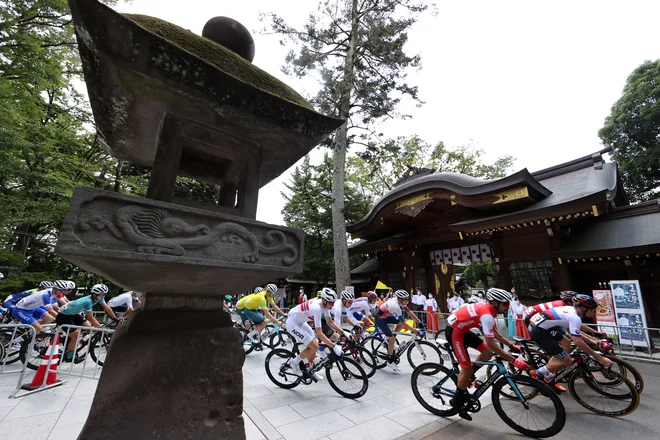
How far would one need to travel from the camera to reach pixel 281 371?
5.13 metres

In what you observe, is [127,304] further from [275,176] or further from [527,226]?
[527,226]

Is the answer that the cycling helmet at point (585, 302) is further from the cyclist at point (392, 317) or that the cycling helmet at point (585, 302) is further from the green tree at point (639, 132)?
the green tree at point (639, 132)

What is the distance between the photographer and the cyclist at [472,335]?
3.79 meters

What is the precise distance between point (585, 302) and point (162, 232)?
20.4ft

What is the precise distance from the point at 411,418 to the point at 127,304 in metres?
7.67

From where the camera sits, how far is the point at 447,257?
46.6 ft

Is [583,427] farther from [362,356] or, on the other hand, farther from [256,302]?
[256,302]

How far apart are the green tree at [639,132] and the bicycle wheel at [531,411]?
81.8 ft

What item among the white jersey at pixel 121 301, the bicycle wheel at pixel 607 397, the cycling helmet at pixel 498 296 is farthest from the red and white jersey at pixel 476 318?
the white jersey at pixel 121 301

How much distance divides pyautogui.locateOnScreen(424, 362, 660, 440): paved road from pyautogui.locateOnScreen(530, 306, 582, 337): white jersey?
3.64ft

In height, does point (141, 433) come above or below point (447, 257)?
below

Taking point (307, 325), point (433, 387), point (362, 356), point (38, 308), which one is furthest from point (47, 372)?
point (433, 387)

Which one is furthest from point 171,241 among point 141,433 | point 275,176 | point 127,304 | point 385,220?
point 385,220

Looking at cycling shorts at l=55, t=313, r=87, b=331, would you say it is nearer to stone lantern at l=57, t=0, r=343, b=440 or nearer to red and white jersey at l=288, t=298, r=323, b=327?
red and white jersey at l=288, t=298, r=323, b=327
